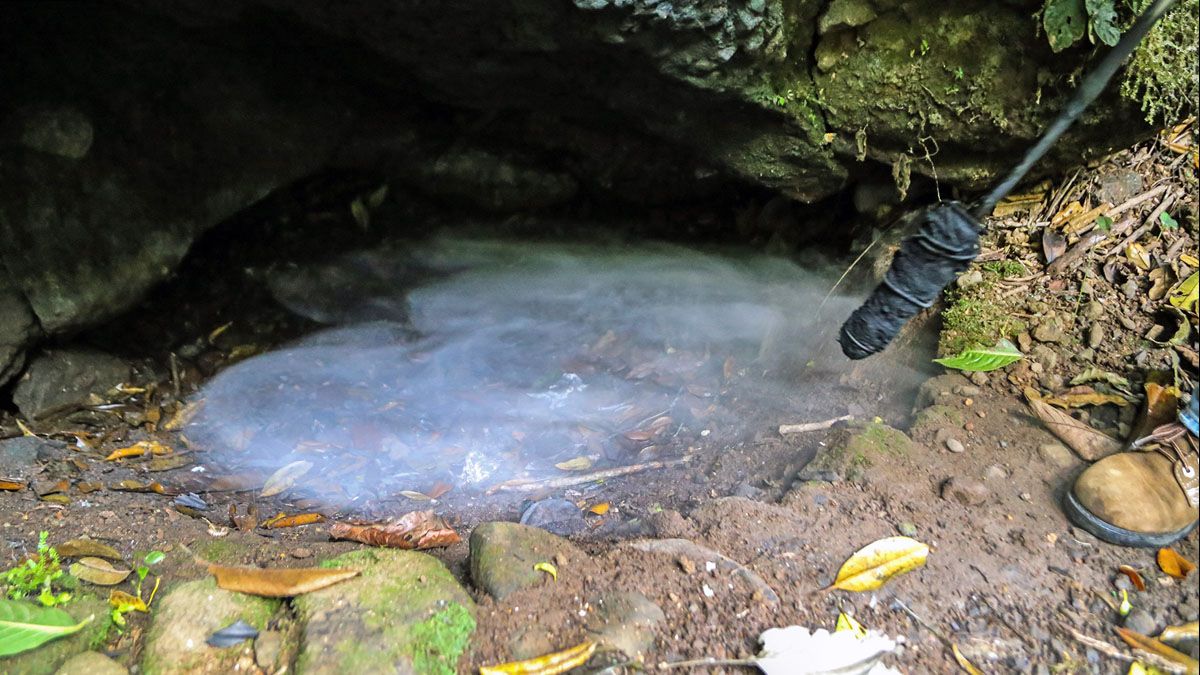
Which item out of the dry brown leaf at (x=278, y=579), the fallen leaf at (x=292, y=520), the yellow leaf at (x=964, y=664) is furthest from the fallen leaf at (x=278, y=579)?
the yellow leaf at (x=964, y=664)

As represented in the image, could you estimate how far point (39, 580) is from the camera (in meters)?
1.95

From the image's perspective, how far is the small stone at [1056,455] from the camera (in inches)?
90.5

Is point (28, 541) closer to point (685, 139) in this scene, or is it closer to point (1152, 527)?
point (685, 139)

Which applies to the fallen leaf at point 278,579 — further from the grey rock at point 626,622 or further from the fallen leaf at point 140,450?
the fallen leaf at point 140,450

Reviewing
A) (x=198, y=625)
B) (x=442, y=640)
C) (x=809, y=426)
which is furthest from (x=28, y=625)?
(x=809, y=426)

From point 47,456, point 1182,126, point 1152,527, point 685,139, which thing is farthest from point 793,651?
point 47,456

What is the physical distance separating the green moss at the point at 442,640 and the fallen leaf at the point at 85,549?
1045 millimetres

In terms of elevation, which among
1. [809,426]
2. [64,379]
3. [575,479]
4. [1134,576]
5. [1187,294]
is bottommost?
[575,479]

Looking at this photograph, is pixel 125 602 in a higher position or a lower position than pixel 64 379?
higher

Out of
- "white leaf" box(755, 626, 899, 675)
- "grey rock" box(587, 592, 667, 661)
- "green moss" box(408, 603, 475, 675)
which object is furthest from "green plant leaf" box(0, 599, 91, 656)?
"white leaf" box(755, 626, 899, 675)

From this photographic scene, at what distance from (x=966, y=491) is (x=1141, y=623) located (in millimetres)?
552

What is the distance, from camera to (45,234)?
3240mm

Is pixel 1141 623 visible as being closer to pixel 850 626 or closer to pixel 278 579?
pixel 850 626

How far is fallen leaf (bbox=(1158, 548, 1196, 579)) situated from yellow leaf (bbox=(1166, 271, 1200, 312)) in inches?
38.7
